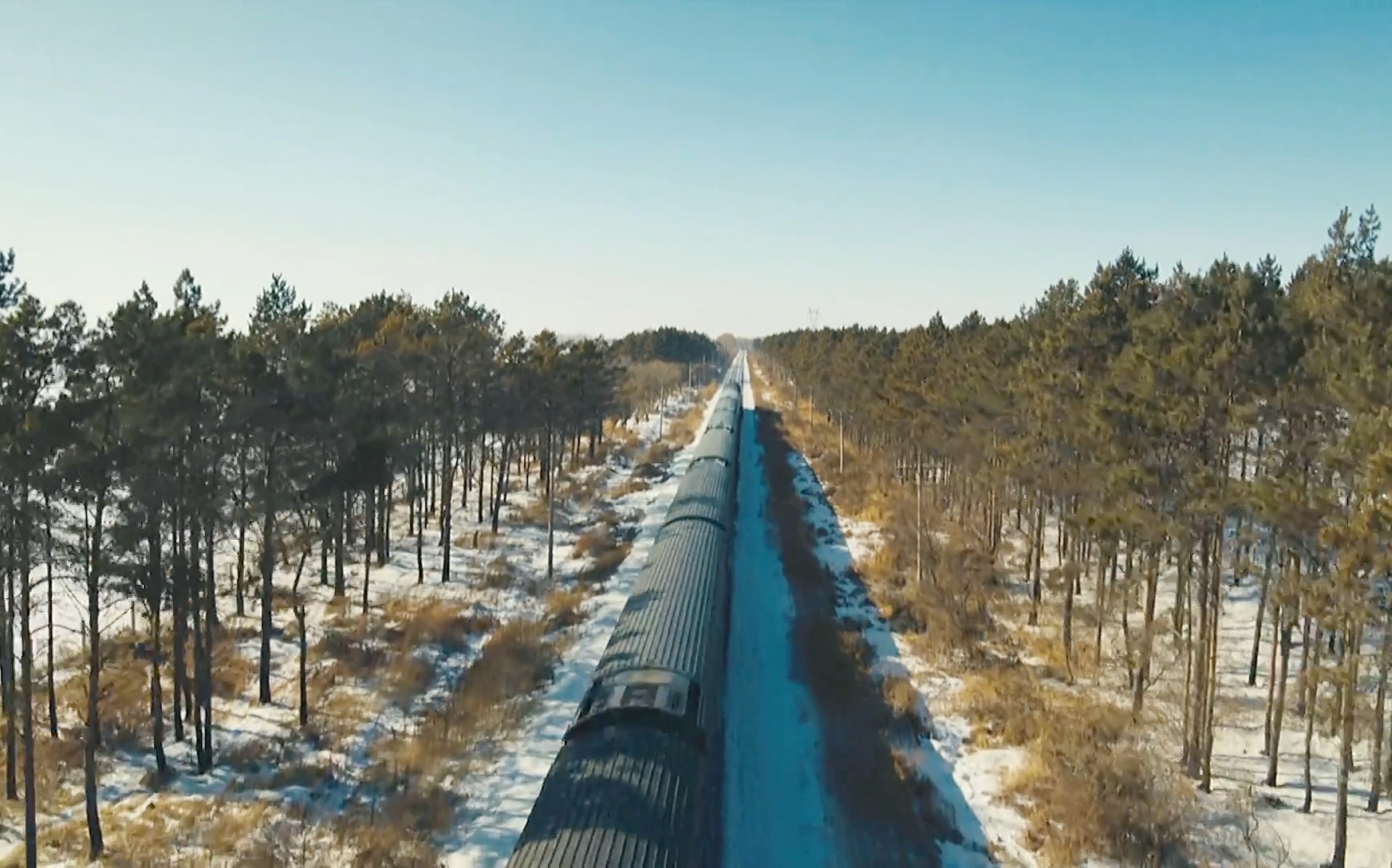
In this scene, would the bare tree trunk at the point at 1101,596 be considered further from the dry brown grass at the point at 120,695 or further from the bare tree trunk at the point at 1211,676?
the dry brown grass at the point at 120,695

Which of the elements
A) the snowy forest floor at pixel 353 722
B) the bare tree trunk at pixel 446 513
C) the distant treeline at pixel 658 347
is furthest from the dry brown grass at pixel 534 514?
the distant treeline at pixel 658 347

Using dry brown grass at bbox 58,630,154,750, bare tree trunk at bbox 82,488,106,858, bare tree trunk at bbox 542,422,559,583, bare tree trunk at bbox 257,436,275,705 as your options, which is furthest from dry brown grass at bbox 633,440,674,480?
bare tree trunk at bbox 82,488,106,858

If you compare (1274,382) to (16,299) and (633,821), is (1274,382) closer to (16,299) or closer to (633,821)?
(633,821)

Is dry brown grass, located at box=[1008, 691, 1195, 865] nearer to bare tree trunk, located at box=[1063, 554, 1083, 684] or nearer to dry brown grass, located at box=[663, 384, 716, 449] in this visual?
bare tree trunk, located at box=[1063, 554, 1083, 684]

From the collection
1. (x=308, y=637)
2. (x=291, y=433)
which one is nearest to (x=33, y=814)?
(x=291, y=433)

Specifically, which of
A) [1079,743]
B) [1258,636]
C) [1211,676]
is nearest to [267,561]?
[1079,743]

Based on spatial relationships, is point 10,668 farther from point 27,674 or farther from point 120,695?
point 120,695
